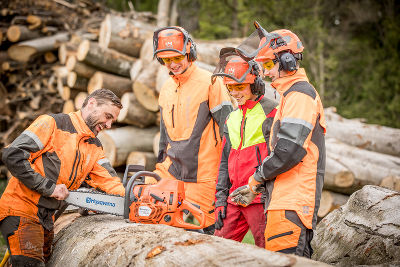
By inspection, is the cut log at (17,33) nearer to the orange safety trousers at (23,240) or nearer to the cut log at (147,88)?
the cut log at (147,88)

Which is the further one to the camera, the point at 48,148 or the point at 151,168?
the point at 151,168

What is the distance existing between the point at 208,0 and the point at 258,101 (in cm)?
1323

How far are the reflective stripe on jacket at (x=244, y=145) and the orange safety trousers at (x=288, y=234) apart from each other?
48 centimetres

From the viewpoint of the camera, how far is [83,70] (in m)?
7.30

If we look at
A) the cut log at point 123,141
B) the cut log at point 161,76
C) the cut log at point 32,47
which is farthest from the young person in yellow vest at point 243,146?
the cut log at point 32,47

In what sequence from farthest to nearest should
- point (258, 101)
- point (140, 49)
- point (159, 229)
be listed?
Answer: point (140, 49) → point (258, 101) → point (159, 229)

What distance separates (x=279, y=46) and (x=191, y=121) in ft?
3.87

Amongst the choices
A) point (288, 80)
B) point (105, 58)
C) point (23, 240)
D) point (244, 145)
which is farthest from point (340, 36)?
point (23, 240)

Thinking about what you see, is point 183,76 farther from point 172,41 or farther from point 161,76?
point 161,76

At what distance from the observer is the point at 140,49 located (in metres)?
7.66

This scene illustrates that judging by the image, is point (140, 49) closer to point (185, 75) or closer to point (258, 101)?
point (185, 75)

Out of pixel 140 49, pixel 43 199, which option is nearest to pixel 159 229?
pixel 43 199

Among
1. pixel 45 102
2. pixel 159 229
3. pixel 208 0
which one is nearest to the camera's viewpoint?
pixel 159 229

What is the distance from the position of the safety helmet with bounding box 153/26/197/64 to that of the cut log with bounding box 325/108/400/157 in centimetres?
383
